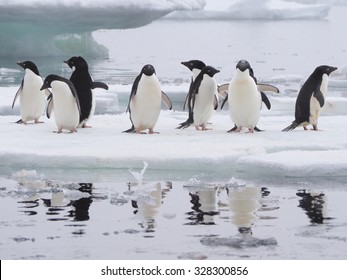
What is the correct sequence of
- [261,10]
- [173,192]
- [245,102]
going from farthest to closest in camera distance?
1. [261,10]
2. [245,102]
3. [173,192]

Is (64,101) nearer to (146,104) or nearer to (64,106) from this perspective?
(64,106)

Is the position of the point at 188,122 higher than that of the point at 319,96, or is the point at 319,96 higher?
the point at 319,96

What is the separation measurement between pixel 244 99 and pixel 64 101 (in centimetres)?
151

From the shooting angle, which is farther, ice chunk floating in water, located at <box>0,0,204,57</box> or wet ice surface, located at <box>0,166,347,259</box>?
ice chunk floating in water, located at <box>0,0,204,57</box>

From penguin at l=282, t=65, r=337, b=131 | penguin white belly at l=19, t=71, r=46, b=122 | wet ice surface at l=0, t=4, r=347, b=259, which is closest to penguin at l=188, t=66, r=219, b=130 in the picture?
wet ice surface at l=0, t=4, r=347, b=259

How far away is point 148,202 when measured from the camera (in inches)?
246

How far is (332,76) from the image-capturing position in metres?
18.8

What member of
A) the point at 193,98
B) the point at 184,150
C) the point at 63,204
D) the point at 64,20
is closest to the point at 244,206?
the point at 63,204

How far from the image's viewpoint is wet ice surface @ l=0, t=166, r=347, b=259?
198 inches

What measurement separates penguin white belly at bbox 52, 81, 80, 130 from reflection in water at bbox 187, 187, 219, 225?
96.8 inches

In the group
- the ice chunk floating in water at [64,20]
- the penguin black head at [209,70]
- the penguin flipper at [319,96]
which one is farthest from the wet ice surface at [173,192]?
the ice chunk floating in water at [64,20]

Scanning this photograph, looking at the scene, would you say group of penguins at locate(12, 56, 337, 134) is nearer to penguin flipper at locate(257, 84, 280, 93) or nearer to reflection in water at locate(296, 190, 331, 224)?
penguin flipper at locate(257, 84, 280, 93)

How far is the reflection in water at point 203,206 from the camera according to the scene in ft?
18.8

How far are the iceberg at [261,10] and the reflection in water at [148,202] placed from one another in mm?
49622
